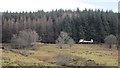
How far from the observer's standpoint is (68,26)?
208 feet

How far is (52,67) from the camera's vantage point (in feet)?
91.5

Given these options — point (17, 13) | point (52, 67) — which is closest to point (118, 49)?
point (52, 67)

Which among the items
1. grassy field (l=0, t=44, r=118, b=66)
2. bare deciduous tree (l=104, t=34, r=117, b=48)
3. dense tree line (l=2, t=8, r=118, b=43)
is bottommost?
grassy field (l=0, t=44, r=118, b=66)

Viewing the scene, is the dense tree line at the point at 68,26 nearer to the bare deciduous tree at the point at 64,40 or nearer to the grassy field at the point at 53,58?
the bare deciduous tree at the point at 64,40

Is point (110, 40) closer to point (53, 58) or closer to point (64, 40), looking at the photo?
point (64, 40)

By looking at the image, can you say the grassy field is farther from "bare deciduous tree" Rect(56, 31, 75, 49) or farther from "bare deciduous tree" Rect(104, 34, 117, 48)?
"bare deciduous tree" Rect(104, 34, 117, 48)

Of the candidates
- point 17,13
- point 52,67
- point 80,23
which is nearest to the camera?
point 52,67

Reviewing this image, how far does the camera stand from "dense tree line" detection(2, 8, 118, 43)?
61.2 meters

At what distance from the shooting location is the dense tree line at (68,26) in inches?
2410

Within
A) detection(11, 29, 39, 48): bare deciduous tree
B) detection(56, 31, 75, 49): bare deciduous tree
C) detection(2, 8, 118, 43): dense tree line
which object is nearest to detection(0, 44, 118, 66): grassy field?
detection(56, 31, 75, 49): bare deciduous tree

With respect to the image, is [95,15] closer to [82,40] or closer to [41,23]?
[82,40]

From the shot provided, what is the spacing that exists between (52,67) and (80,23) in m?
38.0

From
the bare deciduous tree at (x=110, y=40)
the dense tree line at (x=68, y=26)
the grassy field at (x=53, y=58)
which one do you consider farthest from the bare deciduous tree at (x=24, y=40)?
the bare deciduous tree at (x=110, y=40)

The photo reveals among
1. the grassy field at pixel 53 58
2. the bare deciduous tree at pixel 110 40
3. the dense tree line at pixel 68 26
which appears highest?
the dense tree line at pixel 68 26
